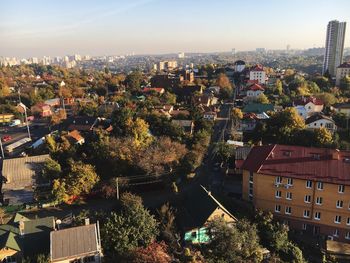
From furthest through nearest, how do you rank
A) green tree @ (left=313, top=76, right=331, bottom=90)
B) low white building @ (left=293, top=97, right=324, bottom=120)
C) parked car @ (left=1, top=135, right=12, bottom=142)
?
green tree @ (left=313, top=76, right=331, bottom=90) < low white building @ (left=293, top=97, right=324, bottom=120) < parked car @ (left=1, top=135, right=12, bottom=142)

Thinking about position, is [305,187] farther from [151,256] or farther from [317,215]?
[151,256]

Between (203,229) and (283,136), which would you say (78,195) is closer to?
(203,229)

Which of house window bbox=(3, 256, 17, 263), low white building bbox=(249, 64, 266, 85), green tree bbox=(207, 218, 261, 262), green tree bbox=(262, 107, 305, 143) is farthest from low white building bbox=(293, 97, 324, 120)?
house window bbox=(3, 256, 17, 263)

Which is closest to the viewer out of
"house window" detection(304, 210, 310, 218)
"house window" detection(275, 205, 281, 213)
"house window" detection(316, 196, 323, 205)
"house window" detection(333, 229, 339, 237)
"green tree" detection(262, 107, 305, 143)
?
"house window" detection(316, 196, 323, 205)

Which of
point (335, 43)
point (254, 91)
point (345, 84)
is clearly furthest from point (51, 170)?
point (335, 43)

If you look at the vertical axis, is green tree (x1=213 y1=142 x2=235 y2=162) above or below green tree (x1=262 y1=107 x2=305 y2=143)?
below

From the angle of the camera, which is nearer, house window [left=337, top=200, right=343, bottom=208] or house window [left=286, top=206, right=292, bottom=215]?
house window [left=337, top=200, right=343, bottom=208]

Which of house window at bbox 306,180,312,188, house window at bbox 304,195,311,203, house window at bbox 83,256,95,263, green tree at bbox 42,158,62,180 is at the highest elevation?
house window at bbox 306,180,312,188

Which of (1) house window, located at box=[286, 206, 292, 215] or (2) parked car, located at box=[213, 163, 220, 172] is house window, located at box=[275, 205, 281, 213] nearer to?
(1) house window, located at box=[286, 206, 292, 215]

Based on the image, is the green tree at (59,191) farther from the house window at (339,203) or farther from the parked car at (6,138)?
the parked car at (6,138)
